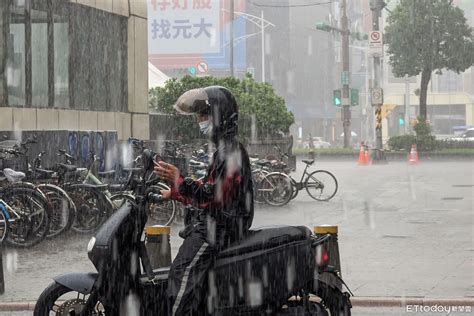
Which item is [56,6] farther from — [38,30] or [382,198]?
[382,198]

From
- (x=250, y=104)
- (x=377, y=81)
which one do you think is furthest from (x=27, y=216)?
(x=377, y=81)

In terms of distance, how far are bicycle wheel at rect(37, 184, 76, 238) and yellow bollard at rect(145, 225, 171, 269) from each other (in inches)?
212

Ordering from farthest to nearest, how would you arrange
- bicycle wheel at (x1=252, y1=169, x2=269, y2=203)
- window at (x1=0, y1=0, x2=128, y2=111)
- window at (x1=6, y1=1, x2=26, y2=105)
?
window at (x1=0, y1=0, x2=128, y2=111) → window at (x1=6, y1=1, x2=26, y2=105) → bicycle wheel at (x1=252, y1=169, x2=269, y2=203)

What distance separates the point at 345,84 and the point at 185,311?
4528 centimetres

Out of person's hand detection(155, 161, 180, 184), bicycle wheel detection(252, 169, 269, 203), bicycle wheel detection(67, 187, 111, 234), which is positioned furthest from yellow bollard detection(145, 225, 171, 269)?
bicycle wheel detection(252, 169, 269, 203)

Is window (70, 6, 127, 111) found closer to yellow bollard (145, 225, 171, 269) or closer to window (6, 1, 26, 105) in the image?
window (6, 1, 26, 105)

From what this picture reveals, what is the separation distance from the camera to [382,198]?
70.6ft

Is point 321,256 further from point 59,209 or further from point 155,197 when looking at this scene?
point 59,209

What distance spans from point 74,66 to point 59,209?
27.9ft

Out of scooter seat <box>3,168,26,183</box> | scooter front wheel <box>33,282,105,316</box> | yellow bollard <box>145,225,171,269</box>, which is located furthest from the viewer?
scooter seat <box>3,168,26,183</box>

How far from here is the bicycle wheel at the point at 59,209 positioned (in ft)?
44.9

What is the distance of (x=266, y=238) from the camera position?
5930 millimetres

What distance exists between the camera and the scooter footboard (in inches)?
234

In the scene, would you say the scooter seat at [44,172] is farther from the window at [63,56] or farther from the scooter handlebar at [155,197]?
the scooter handlebar at [155,197]
